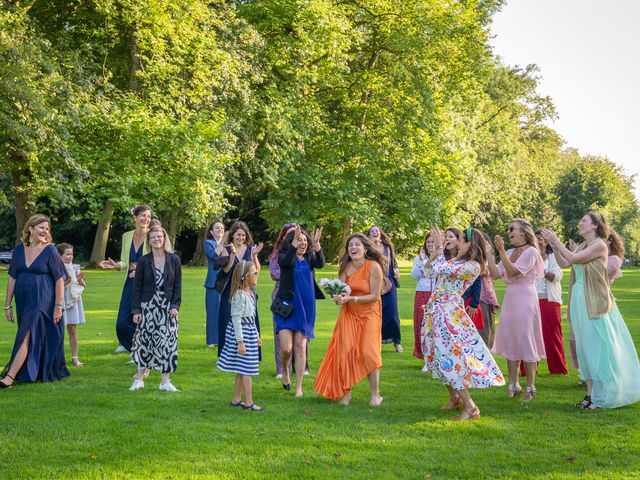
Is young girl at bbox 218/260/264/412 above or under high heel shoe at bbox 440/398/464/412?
above

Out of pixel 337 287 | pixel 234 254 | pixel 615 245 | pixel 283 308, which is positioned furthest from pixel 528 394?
pixel 234 254

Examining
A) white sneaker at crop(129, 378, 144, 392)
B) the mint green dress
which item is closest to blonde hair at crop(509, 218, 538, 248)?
the mint green dress

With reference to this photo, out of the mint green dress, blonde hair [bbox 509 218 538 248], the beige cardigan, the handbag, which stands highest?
blonde hair [bbox 509 218 538 248]

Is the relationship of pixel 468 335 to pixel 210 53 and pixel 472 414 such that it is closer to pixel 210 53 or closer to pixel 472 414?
pixel 472 414

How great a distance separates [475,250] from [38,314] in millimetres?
5878

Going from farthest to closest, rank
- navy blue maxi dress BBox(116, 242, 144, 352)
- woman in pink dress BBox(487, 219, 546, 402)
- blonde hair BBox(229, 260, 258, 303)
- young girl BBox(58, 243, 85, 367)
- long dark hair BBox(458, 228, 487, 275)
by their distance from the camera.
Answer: young girl BBox(58, 243, 85, 367)
navy blue maxi dress BBox(116, 242, 144, 352)
woman in pink dress BBox(487, 219, 546, 402)
blonde hair BBox(229, 260, 258, 303)
long dark hair BBox(458, 228, 487, 275)

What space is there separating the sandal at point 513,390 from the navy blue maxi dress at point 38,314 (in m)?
6.03

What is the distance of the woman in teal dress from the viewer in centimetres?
883

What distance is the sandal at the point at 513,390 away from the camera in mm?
9594

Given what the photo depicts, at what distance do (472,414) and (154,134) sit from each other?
22154 millimetres

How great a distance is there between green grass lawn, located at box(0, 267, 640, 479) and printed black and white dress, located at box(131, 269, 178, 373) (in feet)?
1.28

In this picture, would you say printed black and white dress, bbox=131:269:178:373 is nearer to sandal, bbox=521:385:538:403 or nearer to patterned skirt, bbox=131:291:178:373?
patterned skirt, bbox=131:291:178:373

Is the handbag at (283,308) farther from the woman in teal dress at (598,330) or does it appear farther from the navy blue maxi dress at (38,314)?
the woman in teal dress at (598,330)

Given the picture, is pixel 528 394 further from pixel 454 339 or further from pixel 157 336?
pixel 157 336
